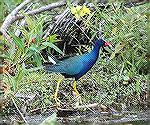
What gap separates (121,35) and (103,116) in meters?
0.91

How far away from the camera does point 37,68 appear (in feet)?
13.6

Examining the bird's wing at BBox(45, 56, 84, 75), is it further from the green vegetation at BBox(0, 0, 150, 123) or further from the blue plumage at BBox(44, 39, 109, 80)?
the green vegetation at BBox(0, 0, 150, 123)

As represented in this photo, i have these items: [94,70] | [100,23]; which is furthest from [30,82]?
[100,23]

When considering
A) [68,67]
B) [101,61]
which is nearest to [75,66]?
[68,67]

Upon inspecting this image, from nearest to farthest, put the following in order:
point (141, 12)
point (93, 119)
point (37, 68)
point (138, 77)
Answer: point (93, 119) → point (37, 68) → point (138, 77) → point (141, 12)

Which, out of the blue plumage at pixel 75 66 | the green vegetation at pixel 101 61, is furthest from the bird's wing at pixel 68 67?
the green vegetation at pixel 101 61

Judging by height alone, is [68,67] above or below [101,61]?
above

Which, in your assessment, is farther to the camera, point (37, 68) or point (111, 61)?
point (111, 61)

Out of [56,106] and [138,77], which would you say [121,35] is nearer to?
[138,77]

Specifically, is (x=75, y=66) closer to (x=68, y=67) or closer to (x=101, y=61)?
(x=68, y=67)

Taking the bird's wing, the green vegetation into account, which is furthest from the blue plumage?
the green vegetation

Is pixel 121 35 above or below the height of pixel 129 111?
above

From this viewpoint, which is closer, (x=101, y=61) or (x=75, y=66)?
(x=75, y=66)

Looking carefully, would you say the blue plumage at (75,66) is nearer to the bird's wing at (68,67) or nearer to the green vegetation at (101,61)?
the bird's wing at (68,67)
